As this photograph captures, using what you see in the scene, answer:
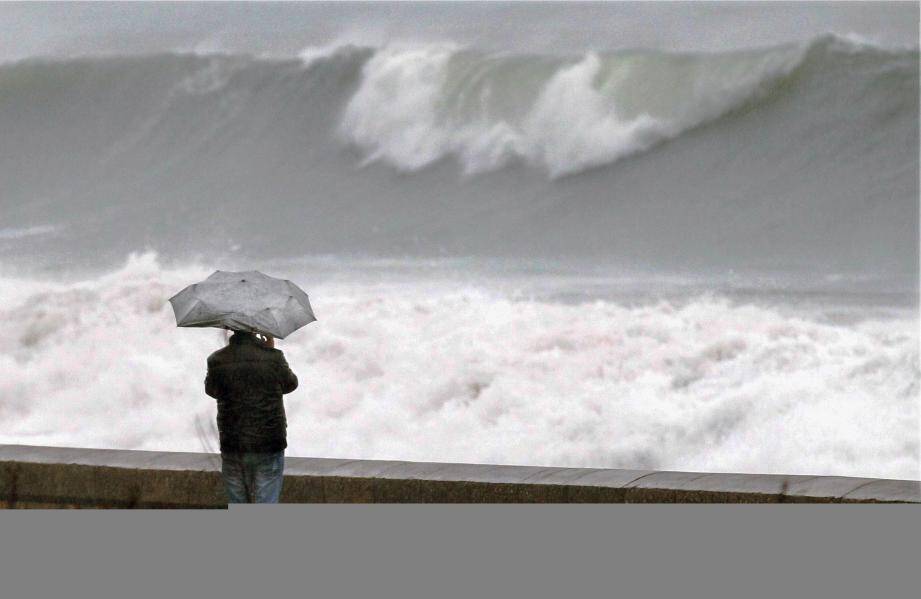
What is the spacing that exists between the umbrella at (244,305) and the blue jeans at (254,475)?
40 cm

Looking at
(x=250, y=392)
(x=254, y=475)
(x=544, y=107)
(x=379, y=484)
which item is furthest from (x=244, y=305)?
(x=544, y=107)

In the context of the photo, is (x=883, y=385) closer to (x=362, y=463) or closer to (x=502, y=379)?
(x=502, y=379)

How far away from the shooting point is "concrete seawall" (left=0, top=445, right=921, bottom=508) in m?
5.01

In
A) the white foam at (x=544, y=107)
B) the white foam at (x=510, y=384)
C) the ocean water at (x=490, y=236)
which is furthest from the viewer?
the white foam at (x=544, y=107)

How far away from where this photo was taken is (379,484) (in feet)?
→ 17.4

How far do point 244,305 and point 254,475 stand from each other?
55cm

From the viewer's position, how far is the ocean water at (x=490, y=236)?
34.8 ft

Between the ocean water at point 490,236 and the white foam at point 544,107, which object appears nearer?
the ocean water at point 490,236

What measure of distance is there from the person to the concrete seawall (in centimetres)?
51

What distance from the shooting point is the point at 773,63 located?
20.7m

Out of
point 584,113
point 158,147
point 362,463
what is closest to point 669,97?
point 584,113

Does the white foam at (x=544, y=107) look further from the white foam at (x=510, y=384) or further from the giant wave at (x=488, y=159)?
the white foam at (x=510, y=384)

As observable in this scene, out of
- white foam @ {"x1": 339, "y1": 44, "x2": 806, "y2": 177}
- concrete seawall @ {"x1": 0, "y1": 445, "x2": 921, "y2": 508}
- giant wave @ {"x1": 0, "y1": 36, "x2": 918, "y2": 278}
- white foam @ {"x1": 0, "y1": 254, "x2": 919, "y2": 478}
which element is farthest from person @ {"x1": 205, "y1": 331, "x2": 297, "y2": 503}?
white foam @ {"x1": 339, "y1": 44, "x2": 806, "y2": 177}

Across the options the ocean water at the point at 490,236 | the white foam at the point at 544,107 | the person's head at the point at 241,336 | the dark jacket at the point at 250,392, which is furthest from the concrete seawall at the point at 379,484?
the white foam at the point at 544,107
